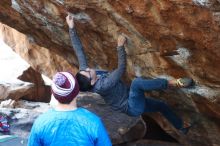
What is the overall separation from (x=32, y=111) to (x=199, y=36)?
499cm

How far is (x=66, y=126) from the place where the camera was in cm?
398

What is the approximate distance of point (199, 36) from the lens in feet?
18.9

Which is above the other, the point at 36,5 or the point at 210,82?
the point at 36,5

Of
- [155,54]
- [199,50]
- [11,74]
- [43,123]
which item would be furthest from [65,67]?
[43,123]

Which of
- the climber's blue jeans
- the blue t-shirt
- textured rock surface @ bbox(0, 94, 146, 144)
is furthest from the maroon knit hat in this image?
textured rock surface @ bbox(0, 94, 146, 144)

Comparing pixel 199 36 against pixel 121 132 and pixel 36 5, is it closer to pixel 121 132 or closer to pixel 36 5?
pixel 36 5

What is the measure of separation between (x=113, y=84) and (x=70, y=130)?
2393mm

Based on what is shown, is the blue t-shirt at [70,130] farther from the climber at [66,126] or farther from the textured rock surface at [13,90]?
the textured rock surface at [13,90]

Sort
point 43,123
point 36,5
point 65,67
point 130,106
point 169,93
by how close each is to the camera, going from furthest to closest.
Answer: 1. point 65,67
2. point 169,93
3. point 36,5
4. point 130,106
5. point 43,123

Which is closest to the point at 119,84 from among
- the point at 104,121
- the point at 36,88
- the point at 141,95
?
the point at 141,95

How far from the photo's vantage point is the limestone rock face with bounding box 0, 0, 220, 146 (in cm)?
565

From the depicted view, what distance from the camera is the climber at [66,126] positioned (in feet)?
13.1

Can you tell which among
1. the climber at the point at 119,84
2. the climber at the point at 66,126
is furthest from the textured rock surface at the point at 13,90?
the climber at the point at 66,126

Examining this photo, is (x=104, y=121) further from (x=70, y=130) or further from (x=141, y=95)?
(x=70, y=130)
